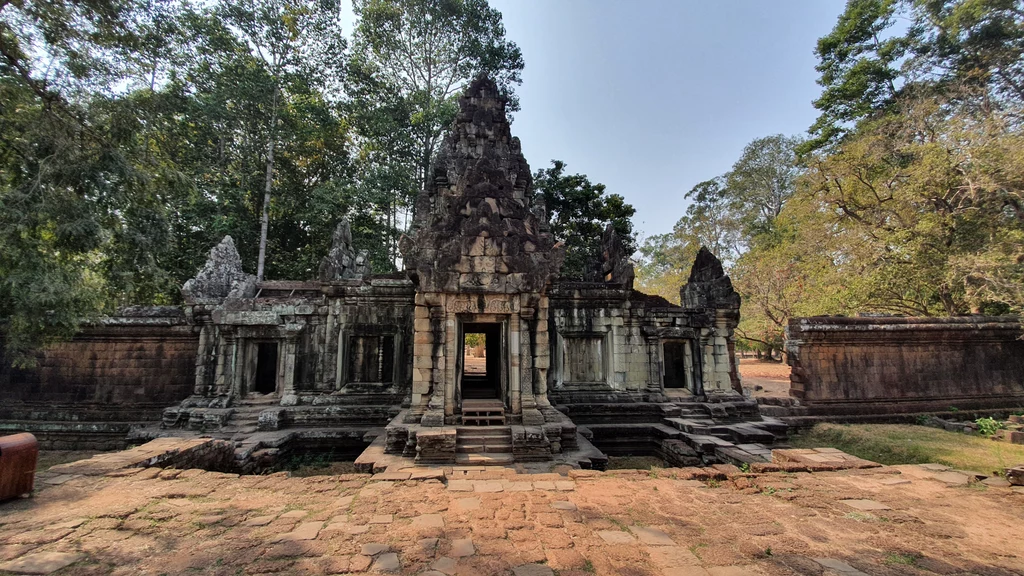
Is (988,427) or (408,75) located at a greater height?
(408,75)

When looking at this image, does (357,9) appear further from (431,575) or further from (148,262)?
(431,575)

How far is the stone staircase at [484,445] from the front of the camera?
22.7ft

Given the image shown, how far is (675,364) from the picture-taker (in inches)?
465

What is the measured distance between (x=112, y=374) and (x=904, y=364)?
21.3 m

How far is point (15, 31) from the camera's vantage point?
6.98 meters

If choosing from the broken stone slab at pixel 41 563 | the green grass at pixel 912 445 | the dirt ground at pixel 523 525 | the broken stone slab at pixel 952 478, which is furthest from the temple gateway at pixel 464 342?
the broken stone slab at pixel 41 563

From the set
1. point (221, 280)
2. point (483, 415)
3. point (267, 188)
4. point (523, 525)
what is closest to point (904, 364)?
point (483, 415)

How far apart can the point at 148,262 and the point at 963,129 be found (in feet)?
69.3

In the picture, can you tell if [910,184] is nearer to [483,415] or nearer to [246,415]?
[483,415]

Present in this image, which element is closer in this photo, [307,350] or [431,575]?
[431,575]

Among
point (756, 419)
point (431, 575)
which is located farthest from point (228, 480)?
point (756, 419)

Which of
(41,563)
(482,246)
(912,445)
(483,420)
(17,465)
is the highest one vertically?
(482,246)

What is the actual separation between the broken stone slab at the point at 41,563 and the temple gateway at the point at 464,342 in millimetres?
3980

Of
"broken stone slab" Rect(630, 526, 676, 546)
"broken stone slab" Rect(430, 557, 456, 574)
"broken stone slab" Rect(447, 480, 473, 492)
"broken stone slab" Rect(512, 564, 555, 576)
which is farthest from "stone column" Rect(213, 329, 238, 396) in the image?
"broken stone slab" Rect(630, 526, 676, 546)
